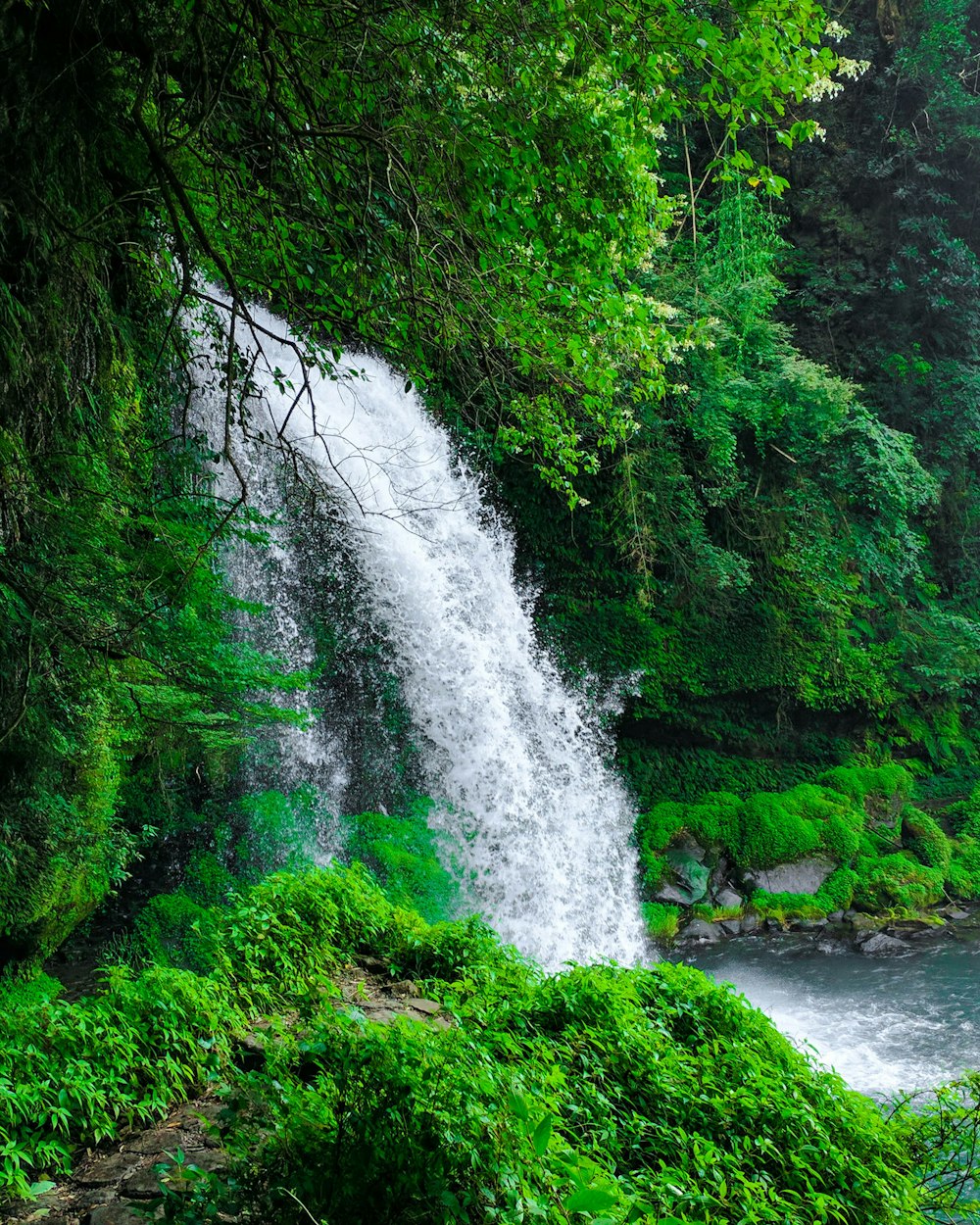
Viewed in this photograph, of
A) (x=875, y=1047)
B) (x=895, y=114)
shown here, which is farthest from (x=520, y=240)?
(x=895, y=114)

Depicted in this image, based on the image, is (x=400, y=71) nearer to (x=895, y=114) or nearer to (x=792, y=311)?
(x=792, y=311)

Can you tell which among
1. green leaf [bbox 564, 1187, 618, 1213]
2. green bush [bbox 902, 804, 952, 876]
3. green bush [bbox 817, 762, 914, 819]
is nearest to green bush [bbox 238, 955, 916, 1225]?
green leaf [bbox 564, 1187, 618, 1213]

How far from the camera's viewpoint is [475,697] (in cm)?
847

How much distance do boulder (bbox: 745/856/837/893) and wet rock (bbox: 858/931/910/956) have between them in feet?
2.90

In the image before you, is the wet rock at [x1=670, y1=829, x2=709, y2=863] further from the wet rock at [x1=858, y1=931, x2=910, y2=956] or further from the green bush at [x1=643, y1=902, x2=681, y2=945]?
the wet rock at [x1=858, y1=931, x2=910, y2=956]

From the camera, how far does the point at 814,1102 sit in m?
3.39

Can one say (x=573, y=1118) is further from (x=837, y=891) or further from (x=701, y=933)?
(x=837, y=891)

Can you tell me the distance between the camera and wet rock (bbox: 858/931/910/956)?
9.15 meters

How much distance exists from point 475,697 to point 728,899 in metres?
4.25

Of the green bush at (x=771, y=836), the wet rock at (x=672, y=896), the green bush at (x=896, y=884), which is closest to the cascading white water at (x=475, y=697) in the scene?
the wet rock at (x=672, y=896)

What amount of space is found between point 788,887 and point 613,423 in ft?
23.8

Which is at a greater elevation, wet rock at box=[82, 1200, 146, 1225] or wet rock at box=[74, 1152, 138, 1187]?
wet rock at box=[82, 1200, 146, 1225]

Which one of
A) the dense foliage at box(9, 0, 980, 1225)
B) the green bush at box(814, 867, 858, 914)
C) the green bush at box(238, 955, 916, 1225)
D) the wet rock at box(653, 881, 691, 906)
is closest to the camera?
the green bush at box(238, 955, 916, 1225)

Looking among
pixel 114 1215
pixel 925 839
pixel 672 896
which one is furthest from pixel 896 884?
pixel 114 1215
